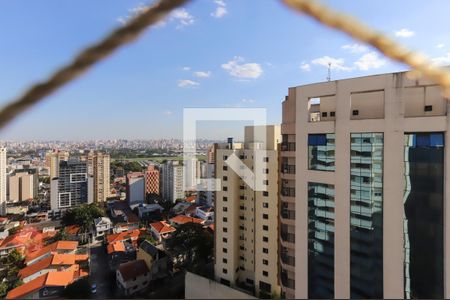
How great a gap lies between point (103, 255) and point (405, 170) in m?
11.9

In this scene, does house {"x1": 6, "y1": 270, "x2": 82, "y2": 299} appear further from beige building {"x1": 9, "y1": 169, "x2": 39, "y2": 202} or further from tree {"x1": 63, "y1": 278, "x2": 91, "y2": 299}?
beige building {"x1": 9, "y1": 169, "x2": 39, "y2": 202}

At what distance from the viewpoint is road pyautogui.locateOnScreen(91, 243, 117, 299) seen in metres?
8.09

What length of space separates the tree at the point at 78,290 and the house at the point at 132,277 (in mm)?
1021

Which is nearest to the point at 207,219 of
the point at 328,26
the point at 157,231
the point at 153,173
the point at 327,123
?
the point at 157,231

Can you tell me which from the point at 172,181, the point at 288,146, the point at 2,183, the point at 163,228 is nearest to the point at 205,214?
the point at 163,228

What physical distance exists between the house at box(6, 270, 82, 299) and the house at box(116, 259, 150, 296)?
1496 mm

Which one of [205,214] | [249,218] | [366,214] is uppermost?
[366,214]

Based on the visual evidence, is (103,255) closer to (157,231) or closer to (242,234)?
(157,231)

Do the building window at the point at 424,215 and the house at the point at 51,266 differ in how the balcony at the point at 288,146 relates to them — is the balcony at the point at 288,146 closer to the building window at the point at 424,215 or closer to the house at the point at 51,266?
the building window at the point at 424,215

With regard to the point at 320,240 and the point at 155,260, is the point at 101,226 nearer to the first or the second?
the point at 155,260

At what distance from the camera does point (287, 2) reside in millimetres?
239

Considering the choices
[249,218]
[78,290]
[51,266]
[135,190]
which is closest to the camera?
[249,218]

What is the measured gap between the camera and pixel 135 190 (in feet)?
62.8

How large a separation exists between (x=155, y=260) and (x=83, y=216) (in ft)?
24.7
